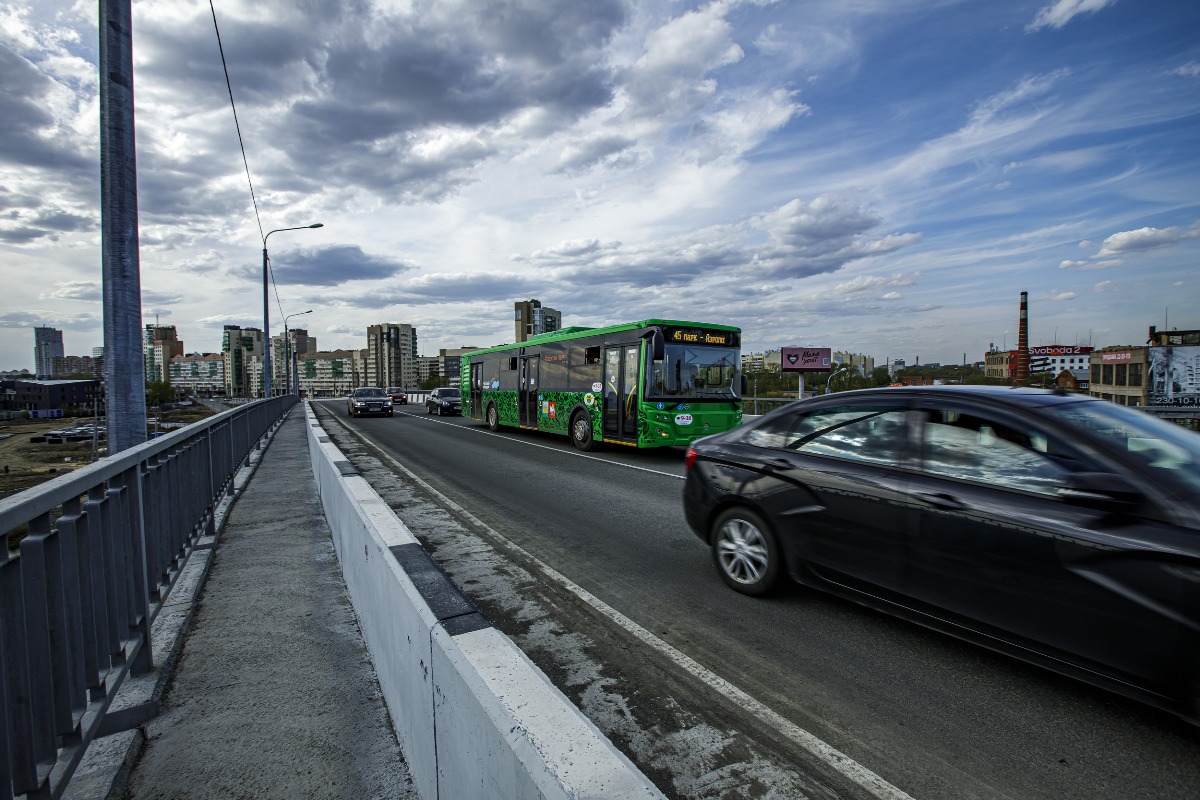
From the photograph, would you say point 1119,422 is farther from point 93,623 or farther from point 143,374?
point 143,374

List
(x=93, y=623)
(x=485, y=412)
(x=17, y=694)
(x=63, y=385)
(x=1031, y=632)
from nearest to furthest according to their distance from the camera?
1. (x=17, y=694)
2. (x=93, y=623)
3. (x=1031, y=632)
4. (x=485, y=412)
5. (x=63, y=385)

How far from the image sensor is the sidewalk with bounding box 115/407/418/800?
2.47 m

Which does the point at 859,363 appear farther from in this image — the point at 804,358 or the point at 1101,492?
Answer: the point at 1101,492

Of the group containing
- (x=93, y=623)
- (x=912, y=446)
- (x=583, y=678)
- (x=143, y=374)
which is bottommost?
(x=583, y=678)

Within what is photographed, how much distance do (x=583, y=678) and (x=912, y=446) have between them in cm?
234

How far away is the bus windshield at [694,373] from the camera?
1212cm

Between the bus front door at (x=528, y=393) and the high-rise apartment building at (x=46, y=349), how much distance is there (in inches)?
4048

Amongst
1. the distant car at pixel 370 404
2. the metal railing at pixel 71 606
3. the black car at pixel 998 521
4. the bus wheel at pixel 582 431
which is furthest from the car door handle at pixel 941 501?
the distant car at pixel 370 404

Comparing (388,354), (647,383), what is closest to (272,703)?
(647,383)

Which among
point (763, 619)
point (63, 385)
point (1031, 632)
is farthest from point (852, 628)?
point (63, 385)

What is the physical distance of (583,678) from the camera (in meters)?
3.30

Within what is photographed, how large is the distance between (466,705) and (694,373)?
10900 mm

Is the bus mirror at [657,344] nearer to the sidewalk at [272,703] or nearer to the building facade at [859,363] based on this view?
the sidewalk at [272,703]

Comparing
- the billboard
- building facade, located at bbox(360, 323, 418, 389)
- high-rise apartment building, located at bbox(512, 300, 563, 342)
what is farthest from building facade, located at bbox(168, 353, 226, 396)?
the billboard
